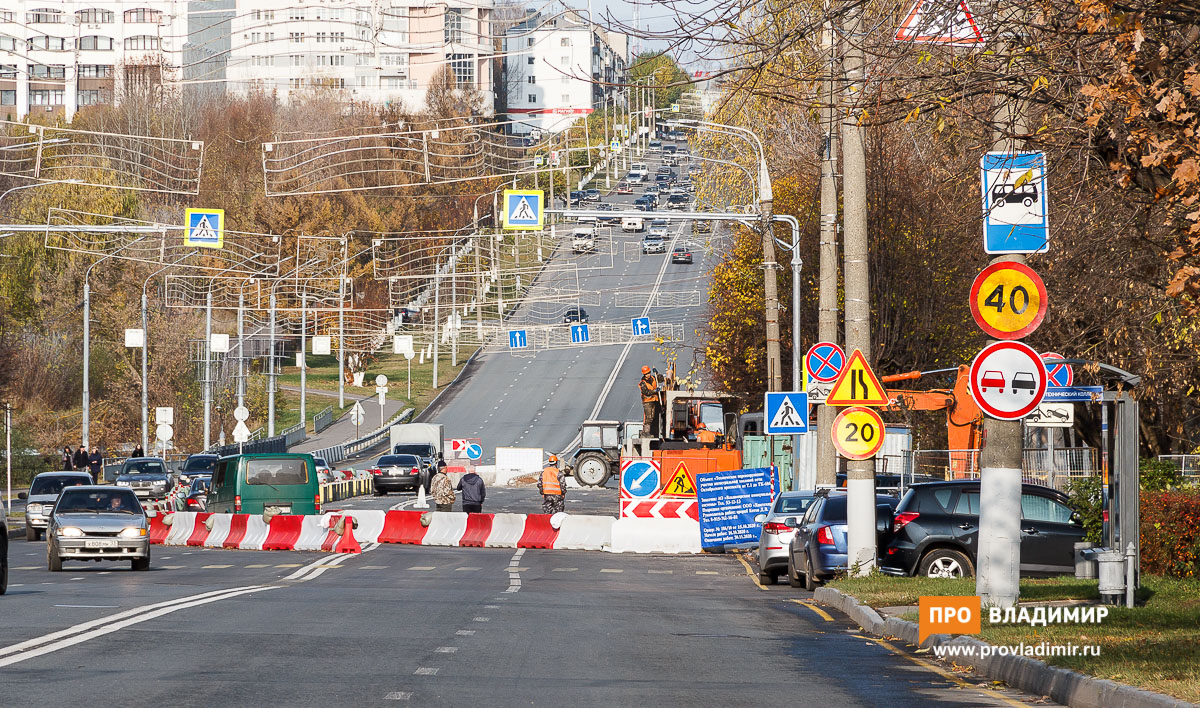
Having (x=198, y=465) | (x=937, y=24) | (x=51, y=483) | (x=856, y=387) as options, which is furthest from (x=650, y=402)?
(x=937, y=24)

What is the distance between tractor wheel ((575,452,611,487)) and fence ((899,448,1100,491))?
76.5ft

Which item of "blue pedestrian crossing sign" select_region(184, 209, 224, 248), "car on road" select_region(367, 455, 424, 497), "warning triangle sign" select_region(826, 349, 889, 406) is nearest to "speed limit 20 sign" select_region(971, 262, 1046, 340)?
"warning triangle sign" select_region(826, 349, 889, 406)

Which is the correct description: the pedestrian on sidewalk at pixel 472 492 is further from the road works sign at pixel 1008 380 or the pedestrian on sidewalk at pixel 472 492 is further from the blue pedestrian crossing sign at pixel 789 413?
the road works sign at pixel 1008 380

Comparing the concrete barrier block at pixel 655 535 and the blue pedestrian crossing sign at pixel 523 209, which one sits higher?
the blue pedestrian crossing sign at pixel 523 209

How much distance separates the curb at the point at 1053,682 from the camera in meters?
9.51

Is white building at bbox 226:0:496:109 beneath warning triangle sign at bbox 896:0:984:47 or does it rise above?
above

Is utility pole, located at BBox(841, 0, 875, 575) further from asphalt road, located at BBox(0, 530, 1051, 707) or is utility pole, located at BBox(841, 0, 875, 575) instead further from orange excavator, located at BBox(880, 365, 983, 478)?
orange excavator, located at BBox(880, 365, 983, 478)

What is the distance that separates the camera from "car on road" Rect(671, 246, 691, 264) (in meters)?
117

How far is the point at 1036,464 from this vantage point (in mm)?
36188

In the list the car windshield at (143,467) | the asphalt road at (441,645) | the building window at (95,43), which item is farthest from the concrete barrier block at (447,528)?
the building window at (95,43)

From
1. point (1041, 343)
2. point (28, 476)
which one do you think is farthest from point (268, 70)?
point (1041, 343)

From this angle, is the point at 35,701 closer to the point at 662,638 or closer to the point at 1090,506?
the point at 662,638

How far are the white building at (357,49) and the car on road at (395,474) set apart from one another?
71.0m

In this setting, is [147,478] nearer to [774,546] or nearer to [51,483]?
[51,483]
